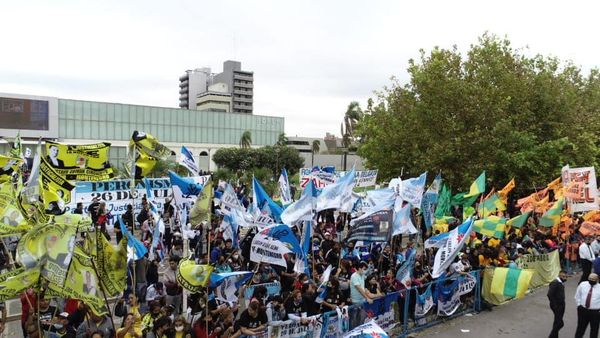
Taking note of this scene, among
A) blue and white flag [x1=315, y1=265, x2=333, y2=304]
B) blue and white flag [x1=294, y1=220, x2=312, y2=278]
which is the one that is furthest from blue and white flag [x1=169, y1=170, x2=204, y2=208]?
blue and white flag [x1=315, y1=265, x2=333, y2=304]

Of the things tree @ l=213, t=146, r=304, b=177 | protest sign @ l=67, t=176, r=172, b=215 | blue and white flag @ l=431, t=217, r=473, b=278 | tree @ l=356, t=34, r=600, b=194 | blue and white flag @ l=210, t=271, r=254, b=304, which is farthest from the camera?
tree @ l=213, t=146, r=304, b=177

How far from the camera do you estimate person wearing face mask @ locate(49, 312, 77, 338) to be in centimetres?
725

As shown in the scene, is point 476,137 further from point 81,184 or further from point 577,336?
point 81,184

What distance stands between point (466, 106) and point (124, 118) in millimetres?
71260

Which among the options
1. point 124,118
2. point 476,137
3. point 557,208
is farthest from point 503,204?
point 124,118

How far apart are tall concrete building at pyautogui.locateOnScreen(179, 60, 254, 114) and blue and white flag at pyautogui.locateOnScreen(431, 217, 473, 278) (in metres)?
140

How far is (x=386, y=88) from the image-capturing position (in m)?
26.2

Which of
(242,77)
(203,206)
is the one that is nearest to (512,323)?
(203,206)

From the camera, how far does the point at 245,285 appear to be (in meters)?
9.18

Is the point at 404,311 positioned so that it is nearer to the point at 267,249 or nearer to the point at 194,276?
the point at 267,249

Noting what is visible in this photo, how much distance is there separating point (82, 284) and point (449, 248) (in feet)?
23.1

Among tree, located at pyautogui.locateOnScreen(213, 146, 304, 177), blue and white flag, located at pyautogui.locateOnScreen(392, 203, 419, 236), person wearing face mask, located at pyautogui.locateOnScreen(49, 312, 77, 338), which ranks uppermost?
tree, located at pyautogui.locateOnScreen(213, 146, 304, 177)

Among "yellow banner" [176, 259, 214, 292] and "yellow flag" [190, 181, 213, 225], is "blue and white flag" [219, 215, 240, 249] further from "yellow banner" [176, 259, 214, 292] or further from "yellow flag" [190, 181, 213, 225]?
"yellow banner" [176, 259, 214, 292]

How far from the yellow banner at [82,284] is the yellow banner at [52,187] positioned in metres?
3.55
